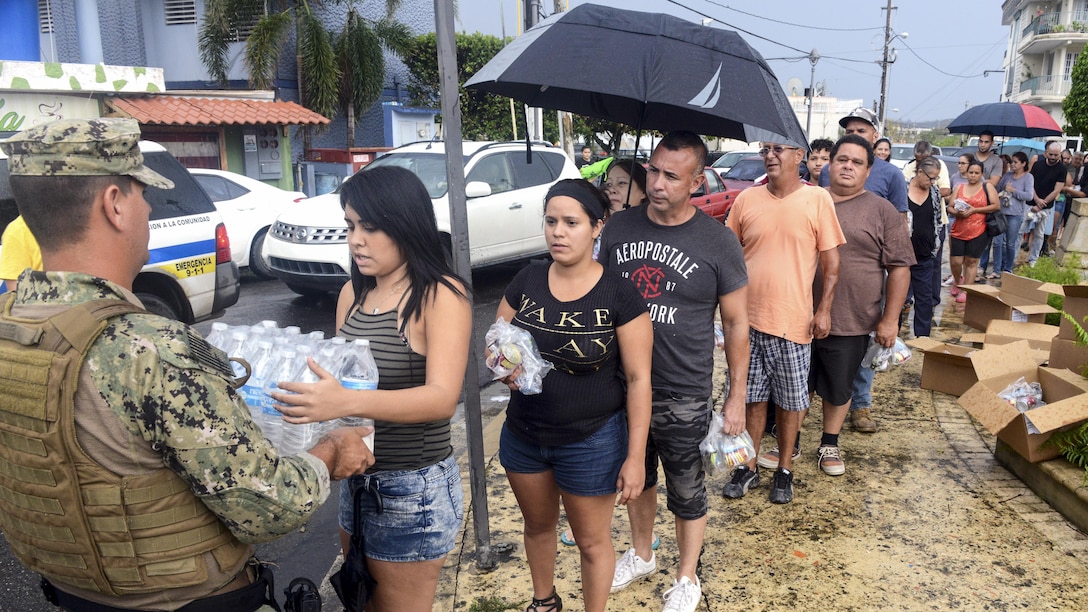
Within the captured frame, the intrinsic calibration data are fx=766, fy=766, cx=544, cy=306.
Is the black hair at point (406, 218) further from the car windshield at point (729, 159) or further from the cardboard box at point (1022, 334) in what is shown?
the car windshield at point (729, 159)

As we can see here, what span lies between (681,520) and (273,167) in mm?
18004

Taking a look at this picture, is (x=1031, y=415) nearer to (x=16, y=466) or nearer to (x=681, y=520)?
(x=681, y=520)

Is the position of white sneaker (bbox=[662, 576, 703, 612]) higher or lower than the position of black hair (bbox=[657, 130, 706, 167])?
lower

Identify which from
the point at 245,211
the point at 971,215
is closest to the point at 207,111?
the point at 245,211

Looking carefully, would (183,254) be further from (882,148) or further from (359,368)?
(882,148)

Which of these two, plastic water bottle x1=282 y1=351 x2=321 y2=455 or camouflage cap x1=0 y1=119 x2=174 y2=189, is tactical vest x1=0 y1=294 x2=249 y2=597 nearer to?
camouflage cap x1=0 y1=119 x2=174 y2=189

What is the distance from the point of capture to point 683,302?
9.70ft

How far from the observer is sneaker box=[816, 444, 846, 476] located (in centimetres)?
432

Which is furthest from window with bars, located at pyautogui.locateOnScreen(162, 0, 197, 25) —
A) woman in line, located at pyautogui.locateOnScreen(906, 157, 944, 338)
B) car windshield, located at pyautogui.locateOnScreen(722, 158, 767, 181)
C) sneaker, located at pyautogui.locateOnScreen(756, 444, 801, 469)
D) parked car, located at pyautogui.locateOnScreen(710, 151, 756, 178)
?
sneaker, located at pyautogui.locateOnScreen(756, 444, 801, 469)

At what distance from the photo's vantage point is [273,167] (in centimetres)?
1902

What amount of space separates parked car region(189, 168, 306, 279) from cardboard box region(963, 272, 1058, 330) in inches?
308

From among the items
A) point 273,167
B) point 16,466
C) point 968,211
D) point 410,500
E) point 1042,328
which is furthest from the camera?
point 273,167

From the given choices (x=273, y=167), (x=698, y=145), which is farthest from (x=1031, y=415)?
(x=273, y=167)

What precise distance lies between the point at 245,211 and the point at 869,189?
784 centimetres
